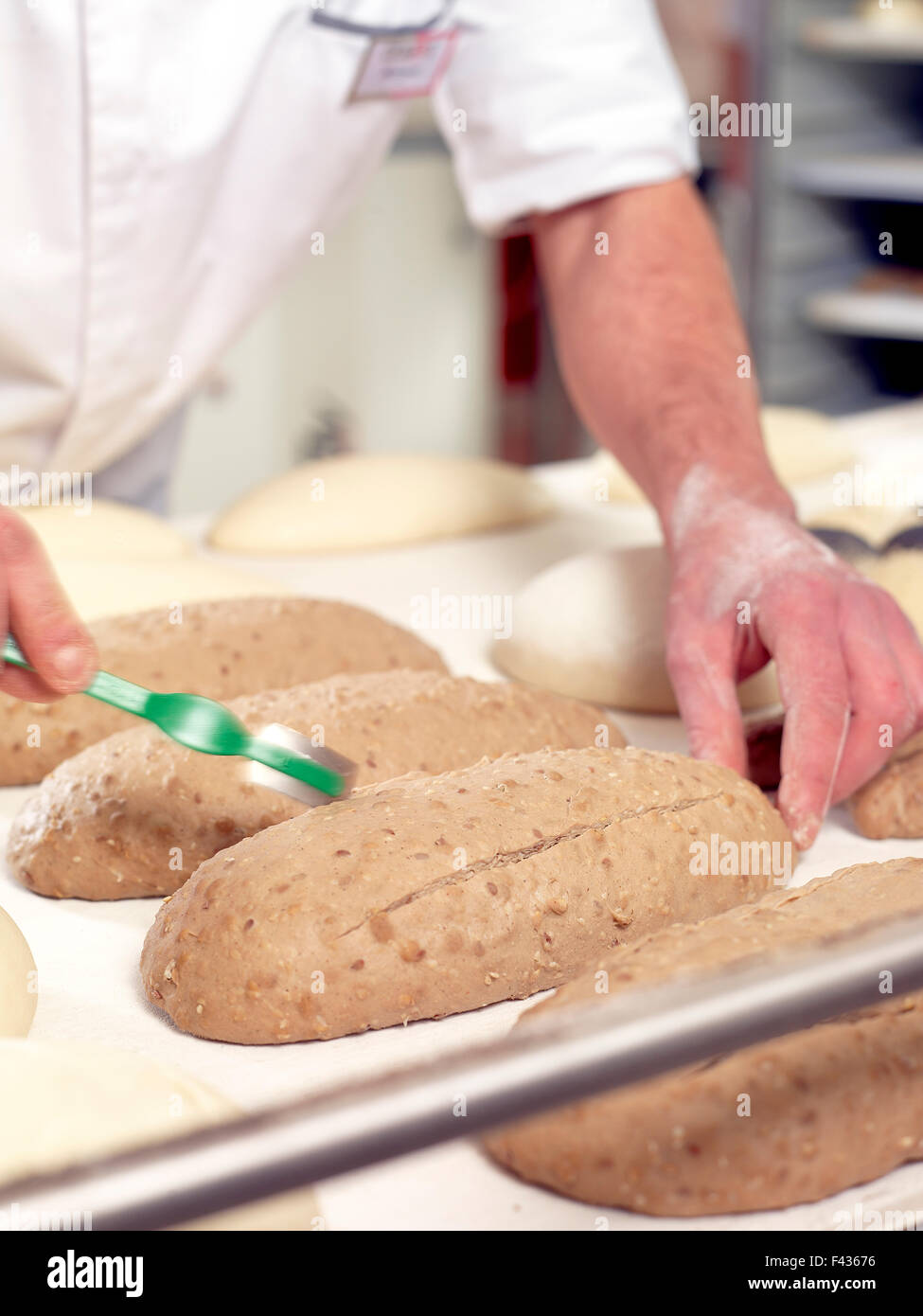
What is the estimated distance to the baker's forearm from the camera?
1254mm

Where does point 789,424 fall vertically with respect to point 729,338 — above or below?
below

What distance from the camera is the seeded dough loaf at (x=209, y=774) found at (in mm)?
916

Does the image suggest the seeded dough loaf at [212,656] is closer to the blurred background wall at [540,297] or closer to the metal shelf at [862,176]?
the blurred background wall at [540,297]

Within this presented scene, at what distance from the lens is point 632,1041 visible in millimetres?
471

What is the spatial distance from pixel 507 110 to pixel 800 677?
823mm

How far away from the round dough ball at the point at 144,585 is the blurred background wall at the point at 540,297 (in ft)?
7.39

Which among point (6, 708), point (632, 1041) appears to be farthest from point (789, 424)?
point (632, 1041)

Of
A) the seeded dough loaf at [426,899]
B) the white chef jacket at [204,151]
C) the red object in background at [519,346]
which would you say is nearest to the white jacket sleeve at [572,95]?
the white chef jacket at [204,151]

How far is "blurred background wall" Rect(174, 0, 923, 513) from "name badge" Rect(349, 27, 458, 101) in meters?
2.14

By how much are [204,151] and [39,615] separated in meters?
0.78

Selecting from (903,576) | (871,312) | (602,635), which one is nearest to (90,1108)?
(602,635)

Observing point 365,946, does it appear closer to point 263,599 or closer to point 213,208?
point 263,599

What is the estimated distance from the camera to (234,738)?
81cm

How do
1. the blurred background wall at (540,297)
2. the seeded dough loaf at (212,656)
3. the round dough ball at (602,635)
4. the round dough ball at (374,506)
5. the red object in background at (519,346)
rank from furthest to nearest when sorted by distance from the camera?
1. the red object in background at (519,346)
2. the blurred background wall at (540,297)
3. the round dough ball at (374,506)
4. the round dough ball at (602,635)
5. the seeded dough loaf at (212,656)
